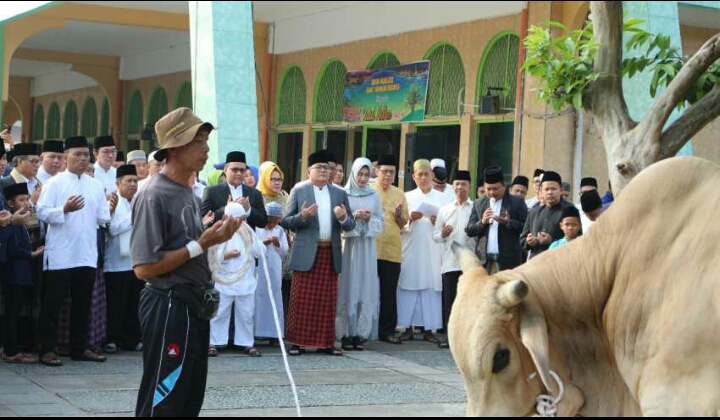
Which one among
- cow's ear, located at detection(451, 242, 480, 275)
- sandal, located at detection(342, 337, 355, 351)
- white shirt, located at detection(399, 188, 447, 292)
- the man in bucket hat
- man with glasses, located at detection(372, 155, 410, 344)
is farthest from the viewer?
white shirt, located at detection(399, 188, 447, 292)

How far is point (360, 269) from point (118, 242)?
9.29ft

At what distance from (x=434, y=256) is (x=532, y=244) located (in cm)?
214

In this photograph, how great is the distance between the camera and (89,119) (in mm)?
33750

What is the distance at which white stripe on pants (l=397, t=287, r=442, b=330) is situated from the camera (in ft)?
45.4

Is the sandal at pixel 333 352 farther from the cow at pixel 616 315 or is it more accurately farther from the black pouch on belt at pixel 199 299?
the cow at pixel 616 315

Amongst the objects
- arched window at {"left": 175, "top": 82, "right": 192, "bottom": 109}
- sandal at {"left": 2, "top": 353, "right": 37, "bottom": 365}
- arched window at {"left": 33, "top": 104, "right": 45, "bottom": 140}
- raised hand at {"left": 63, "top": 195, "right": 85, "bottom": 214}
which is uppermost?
arched window at {"left": 175, "top": 82, "right": 192, "bottom": 109}

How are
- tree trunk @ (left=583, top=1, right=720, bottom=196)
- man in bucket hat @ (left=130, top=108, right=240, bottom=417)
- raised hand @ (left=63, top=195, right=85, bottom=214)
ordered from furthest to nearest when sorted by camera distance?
raised hand @ (left=63, top=195, right=85, bottom=214) → tree trunk @ (left=583, top=1, right=720, bottom=196) → man in bucket hat @ (left=130, top=108, right=240, bottom=417)

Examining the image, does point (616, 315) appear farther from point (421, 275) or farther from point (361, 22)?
point (361, 22)

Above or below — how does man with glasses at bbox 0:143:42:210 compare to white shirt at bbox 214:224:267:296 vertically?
above

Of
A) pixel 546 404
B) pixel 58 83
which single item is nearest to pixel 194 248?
Result: pixel 546 404

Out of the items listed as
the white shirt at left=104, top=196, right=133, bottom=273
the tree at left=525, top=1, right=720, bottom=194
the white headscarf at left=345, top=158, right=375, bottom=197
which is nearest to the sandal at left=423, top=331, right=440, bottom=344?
the white headscarf at left=345, top=158, right=375, bottom=197

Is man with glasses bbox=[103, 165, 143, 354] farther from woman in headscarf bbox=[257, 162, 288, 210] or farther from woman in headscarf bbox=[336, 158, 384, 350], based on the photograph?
woman in headscarf bbox=[336, 158, 384, 350]

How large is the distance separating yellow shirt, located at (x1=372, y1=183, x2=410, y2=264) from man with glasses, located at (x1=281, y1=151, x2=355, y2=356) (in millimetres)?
1243

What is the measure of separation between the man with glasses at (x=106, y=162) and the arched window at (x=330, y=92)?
11303 millimetres
